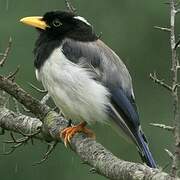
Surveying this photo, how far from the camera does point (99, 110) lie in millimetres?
6883

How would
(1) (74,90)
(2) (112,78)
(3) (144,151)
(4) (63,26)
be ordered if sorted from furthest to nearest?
(4) (63,26) → (2) (112,78) → (1) (74,90) → (3) (144,151)

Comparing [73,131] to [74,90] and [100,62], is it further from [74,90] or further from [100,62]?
[100,62]

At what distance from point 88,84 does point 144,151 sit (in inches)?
24.8

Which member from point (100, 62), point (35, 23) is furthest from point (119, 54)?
point (100, 62)

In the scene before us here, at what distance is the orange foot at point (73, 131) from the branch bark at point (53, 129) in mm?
36

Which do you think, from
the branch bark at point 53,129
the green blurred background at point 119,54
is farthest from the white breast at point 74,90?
the green blurred background at point 119,54

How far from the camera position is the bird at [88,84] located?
22.4ft

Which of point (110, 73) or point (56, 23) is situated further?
point (56, 23)

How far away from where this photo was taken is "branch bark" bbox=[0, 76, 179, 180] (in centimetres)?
560

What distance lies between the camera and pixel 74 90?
22.3 feet

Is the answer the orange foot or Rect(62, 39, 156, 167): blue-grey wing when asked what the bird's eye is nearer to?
Rect(62, 39, 156, 167): blue-grey wing

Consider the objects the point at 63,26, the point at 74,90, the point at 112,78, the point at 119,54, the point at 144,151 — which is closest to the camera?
the point at 144,151

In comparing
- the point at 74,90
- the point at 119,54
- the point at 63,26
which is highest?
the point at 63,26

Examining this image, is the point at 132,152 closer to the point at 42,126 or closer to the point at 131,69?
the point at 131,69
